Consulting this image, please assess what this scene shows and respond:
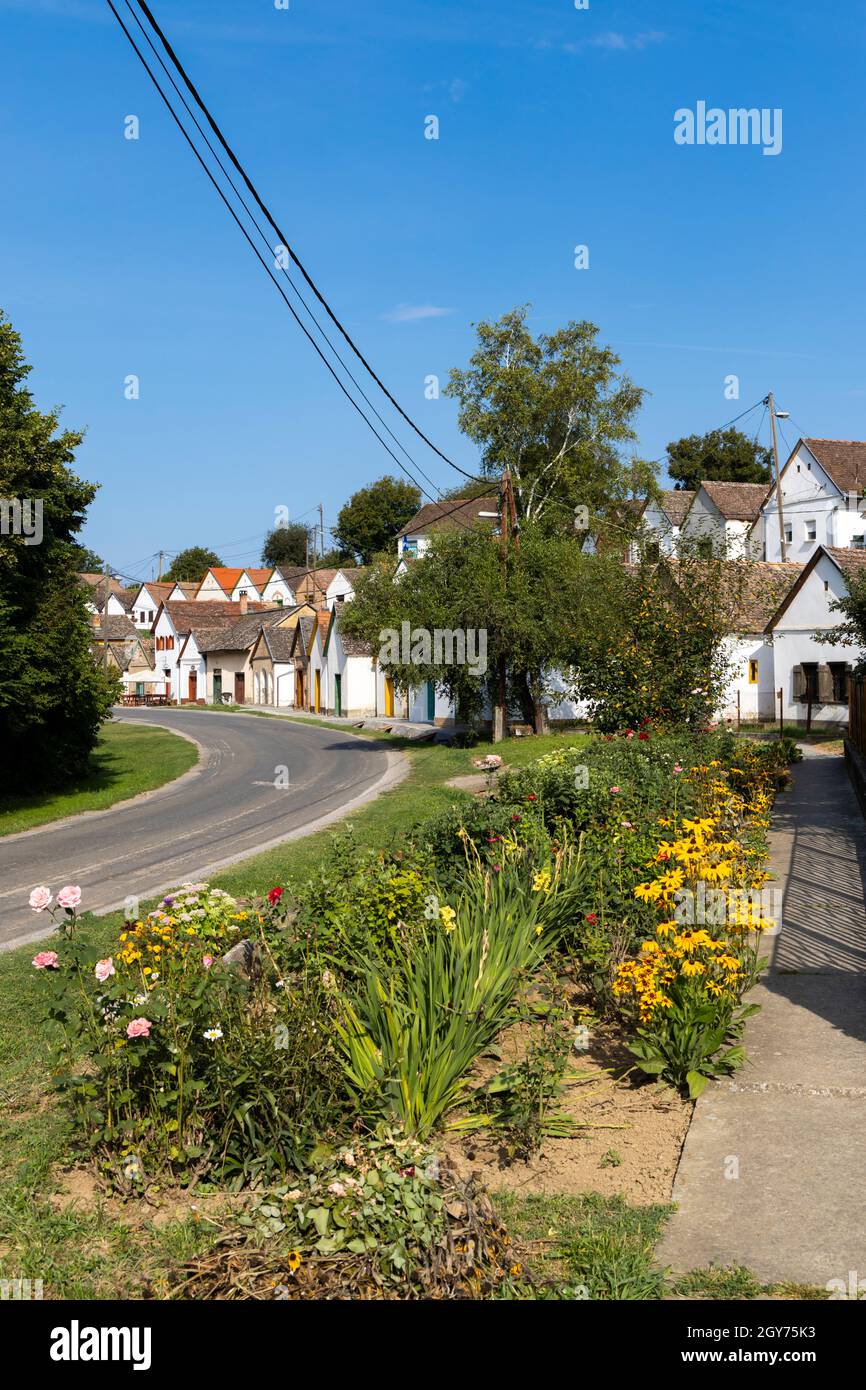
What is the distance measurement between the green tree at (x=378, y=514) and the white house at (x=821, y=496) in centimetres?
4324

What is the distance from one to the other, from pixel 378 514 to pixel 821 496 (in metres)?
47.8

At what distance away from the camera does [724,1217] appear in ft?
14.5

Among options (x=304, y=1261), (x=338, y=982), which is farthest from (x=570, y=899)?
(x=304, y=1261)

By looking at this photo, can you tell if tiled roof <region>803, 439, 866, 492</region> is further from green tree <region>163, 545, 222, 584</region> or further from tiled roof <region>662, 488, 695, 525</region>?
green tree <region>163, 545, 222, 584</region>

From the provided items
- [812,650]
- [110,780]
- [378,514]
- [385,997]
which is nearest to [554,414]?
[812,650]

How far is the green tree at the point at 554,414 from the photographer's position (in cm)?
4084

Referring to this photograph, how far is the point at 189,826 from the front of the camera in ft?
59.5

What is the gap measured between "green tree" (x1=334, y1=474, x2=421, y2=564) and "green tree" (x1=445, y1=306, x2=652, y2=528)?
50.8 meters

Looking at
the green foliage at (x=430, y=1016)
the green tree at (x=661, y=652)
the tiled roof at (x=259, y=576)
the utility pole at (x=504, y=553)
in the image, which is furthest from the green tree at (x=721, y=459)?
the green foliage at (x=430, y=1016)

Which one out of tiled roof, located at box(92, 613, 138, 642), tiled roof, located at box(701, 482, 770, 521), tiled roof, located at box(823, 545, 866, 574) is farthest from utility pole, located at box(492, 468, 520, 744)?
tiled roof, located at box(92, 613, 138, 642)

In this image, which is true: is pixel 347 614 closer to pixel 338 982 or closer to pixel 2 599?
pixel 2 599

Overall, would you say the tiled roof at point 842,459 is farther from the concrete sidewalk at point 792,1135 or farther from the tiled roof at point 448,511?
the concrete sidewalk at point 792,1135

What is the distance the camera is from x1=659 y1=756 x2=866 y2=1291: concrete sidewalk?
4152 millimetres
